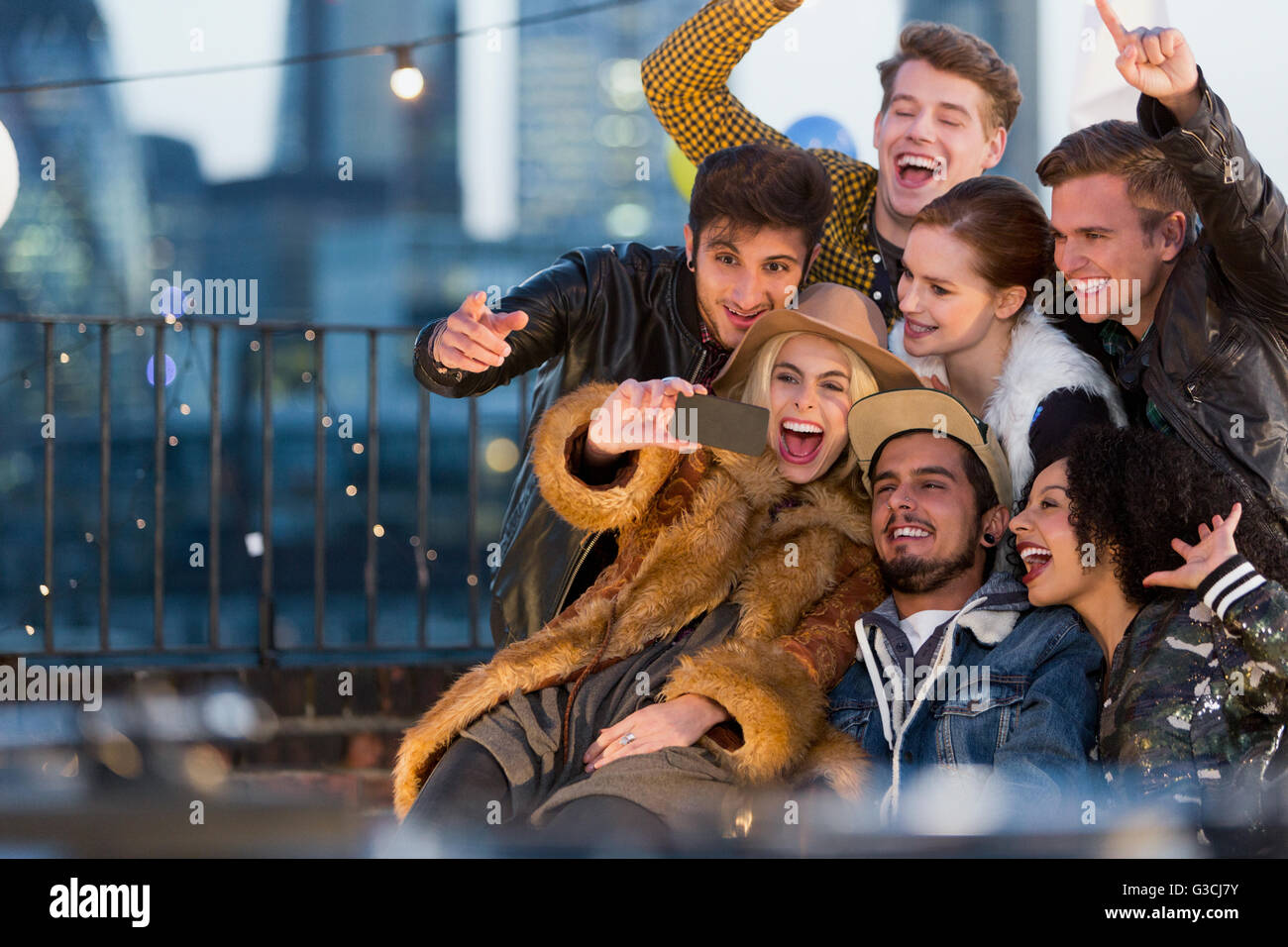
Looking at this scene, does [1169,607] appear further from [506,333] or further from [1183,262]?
[506,333]

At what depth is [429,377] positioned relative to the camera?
1.99 meters

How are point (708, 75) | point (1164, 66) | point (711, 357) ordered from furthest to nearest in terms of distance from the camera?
point (708, 75) < point (711, 357) < point (1164, 66)

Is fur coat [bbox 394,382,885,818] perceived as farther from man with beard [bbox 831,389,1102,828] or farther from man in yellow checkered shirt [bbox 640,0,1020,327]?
man in yellow checkered shirt [bbox 640,0,1020,327]

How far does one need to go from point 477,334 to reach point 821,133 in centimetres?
183

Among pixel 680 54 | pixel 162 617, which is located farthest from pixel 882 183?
pixel 162 617

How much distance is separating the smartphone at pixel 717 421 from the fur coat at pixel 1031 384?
15.3 inches

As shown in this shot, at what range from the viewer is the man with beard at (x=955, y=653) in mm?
1489

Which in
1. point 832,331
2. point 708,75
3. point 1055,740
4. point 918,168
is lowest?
point 1055,740

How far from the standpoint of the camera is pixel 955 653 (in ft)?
5.47

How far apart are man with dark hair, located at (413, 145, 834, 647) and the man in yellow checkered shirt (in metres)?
0.29

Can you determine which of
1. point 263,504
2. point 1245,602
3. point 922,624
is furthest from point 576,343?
point 263,504

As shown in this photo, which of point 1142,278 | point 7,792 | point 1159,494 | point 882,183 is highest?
point 882,183
